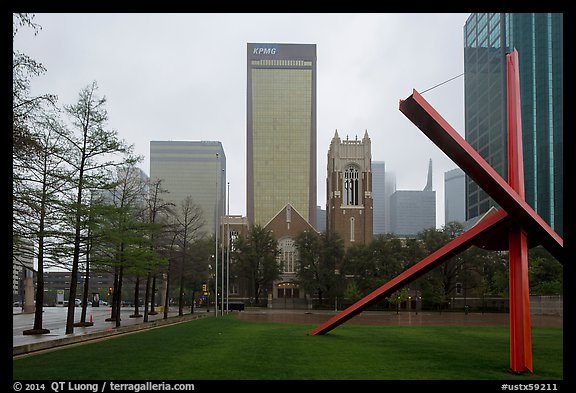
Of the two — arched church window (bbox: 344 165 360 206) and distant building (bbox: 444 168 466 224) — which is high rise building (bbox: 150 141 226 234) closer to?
arched church window (bbox: 344 165 360 206)

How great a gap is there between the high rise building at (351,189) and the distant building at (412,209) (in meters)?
62.8

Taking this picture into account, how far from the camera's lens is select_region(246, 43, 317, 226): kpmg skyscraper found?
116m

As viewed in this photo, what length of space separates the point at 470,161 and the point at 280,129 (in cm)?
10903

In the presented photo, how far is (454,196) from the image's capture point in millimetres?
90938

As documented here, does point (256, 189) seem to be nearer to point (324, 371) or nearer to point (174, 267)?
point (174, 267)

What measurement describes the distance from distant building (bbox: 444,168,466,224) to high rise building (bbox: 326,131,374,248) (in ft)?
43.1

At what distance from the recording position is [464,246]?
14930 millimetres

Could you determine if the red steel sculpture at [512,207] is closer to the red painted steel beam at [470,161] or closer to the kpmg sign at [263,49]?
the red painted steel beam at [470,161]

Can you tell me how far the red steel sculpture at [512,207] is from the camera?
11.5 m

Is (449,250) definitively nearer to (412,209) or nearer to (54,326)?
(54,326)

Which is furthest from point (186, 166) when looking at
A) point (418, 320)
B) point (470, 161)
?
point (470, 161)

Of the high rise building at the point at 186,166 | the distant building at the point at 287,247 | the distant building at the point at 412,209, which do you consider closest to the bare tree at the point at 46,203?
the high rise building at the point at 186,166
